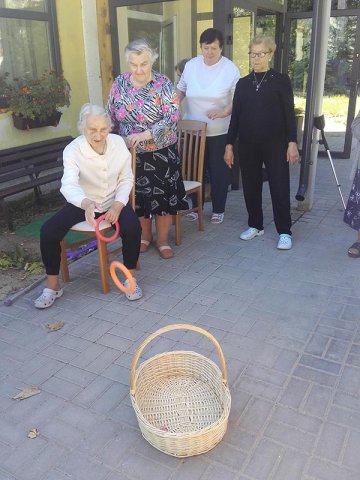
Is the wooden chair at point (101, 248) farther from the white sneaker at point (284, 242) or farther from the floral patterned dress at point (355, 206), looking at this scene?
the floral patterned dress at point (355, 206)

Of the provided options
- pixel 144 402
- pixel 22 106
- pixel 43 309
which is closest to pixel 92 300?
pixel 43 309

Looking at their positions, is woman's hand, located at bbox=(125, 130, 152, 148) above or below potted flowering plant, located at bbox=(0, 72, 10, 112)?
below

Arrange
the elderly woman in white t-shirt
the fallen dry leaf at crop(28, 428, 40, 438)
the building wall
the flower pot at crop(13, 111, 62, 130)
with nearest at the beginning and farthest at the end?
the fallen dry leaf at crop(28, 428, 40, 438)
the elderly woman in white t-shirt
the flower pot at crop(13, 111, 62, 130)
the building wall

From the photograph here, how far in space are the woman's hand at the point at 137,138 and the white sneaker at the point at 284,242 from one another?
53.4 inches

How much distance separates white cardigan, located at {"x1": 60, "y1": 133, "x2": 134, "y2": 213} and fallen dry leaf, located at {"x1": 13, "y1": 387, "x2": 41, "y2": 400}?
1123mm

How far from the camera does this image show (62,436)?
1965 millimetres

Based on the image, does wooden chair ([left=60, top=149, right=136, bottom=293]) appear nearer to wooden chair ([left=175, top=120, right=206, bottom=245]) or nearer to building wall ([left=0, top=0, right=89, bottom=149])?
wooden chair ([left=175, top=120, right=206, bottom=245])

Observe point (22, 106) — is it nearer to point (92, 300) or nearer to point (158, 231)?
point (158, 231)

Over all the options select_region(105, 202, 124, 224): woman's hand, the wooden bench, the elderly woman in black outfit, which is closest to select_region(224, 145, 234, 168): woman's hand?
the elderly woman in black outfit

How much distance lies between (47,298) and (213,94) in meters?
2.20

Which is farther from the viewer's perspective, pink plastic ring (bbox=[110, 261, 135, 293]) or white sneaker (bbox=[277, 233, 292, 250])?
white sneaker (bbox=[277, 233, 292, 250])

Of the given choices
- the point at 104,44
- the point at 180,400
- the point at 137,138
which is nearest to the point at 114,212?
the point at 137,138

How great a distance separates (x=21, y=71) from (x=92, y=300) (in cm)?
317

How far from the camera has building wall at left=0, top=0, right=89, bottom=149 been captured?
5008mm
